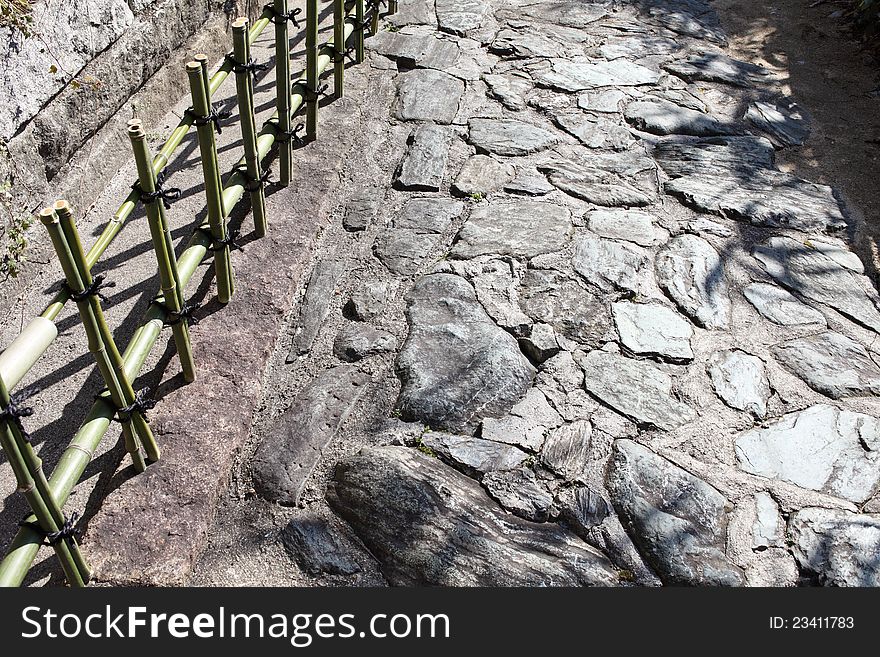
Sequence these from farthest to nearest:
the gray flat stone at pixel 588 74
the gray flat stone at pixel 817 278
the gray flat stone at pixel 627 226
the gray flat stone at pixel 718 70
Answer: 1. the gray flat stone at pixel 718 70
2. the gray flat stone at pixel 588 74
3. the gray flat stone at pixel 627 226
4. the gray flat stone at pixel 817 278

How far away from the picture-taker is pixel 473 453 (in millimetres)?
2363

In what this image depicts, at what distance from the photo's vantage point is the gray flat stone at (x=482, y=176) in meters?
3.60

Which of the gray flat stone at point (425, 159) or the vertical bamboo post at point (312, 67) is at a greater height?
the vertical bamboo post at point (312, 67)

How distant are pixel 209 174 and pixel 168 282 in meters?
0.44

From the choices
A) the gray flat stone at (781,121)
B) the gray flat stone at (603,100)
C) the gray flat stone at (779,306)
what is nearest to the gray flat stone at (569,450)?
the gray flat stone at (779,306)

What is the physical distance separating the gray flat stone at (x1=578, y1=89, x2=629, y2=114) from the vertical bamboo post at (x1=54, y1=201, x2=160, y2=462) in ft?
10.2

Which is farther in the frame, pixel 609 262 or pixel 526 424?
pixel 609 262

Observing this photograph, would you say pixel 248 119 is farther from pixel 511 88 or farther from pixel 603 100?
pixel 603 100

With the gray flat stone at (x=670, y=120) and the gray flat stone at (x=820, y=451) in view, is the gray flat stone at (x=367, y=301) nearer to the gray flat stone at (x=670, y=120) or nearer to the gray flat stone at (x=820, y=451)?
the gray flat stone at (x=820, y=451)

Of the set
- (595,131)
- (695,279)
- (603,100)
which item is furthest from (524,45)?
(695,279)

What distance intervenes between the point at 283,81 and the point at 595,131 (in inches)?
71.6

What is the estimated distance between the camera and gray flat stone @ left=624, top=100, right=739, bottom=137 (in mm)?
4180

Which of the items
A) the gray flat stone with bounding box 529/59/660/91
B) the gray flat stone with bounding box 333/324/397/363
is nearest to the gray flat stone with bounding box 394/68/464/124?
the gray flat stone with bounding box 529/59/660/91

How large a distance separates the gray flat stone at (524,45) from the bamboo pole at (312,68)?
1.69 meters
